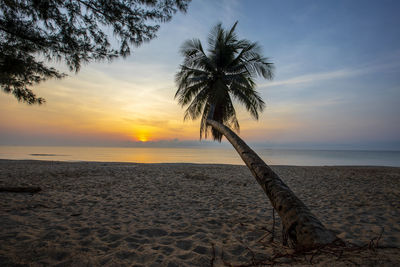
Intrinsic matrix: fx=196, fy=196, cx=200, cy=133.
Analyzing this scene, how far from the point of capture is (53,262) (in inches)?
82.0


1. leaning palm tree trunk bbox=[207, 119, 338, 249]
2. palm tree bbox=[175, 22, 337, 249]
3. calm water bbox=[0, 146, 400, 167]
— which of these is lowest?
calm water bbox=[0, 146, 400, 167]

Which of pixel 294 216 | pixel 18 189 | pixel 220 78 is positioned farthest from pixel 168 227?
pixel 220 78

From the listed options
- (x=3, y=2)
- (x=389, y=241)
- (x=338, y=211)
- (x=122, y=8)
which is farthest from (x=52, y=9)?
(x=338, y=211)

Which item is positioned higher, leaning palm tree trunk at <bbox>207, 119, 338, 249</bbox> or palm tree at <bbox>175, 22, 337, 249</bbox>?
palm tree at <bbox>175, 22, 337, 249</bbox>

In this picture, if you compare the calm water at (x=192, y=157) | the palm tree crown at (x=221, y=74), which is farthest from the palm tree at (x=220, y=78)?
the calm water at (x=192, y=157)

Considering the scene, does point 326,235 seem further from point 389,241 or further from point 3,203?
point 3,203

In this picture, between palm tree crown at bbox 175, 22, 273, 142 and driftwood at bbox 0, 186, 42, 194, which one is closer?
driftwood at bbox 0, 186, 42, 194

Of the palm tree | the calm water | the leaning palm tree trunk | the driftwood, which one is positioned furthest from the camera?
the calm water

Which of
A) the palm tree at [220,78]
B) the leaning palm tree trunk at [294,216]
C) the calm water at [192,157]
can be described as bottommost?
the calm water at [192,157]

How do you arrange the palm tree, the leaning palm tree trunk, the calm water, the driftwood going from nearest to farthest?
1. the leaning palm tree trunk
2. the driftwood
3. the palm tree
4. the calm water

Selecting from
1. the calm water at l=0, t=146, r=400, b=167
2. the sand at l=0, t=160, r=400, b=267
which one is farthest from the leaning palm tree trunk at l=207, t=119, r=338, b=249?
the calm water at l=0, t=146, r=400, b=167

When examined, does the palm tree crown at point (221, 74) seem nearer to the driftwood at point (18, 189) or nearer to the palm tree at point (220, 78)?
the palm tree at point (220, 78)

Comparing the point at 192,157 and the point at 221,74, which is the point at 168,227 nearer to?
the point at 221,74

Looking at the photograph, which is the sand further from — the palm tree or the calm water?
the calm water
